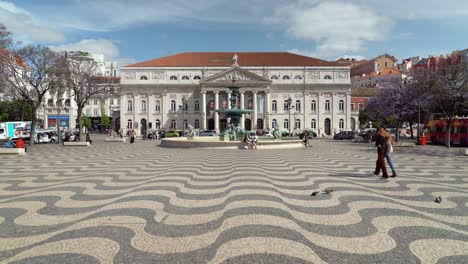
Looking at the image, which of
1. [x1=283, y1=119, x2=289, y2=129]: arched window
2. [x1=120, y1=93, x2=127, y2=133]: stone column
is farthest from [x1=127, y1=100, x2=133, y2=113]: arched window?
[x1=283, y1=119, x2=289, y2=129]: arched window

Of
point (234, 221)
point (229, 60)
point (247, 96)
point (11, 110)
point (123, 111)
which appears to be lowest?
point (234, 221)

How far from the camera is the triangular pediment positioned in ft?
210

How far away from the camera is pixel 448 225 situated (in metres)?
4.75

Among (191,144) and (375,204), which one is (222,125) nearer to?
(191,144)

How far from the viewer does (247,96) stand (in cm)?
6738

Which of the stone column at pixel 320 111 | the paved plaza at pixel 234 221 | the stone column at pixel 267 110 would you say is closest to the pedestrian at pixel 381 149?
the paved plaza at pixel 234 221

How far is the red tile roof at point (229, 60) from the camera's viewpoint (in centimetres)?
6894

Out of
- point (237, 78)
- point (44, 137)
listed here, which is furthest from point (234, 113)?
point (237, 78)

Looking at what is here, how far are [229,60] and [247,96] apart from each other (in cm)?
1024

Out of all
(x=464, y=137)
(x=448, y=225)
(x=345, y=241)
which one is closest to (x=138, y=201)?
(x=345, y=241)

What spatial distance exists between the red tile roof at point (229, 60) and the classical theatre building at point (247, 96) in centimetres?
24

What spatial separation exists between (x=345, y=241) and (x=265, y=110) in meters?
62.9

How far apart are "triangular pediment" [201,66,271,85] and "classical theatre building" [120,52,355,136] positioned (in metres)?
2.80

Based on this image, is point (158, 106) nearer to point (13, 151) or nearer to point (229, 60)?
point (229, 60)
